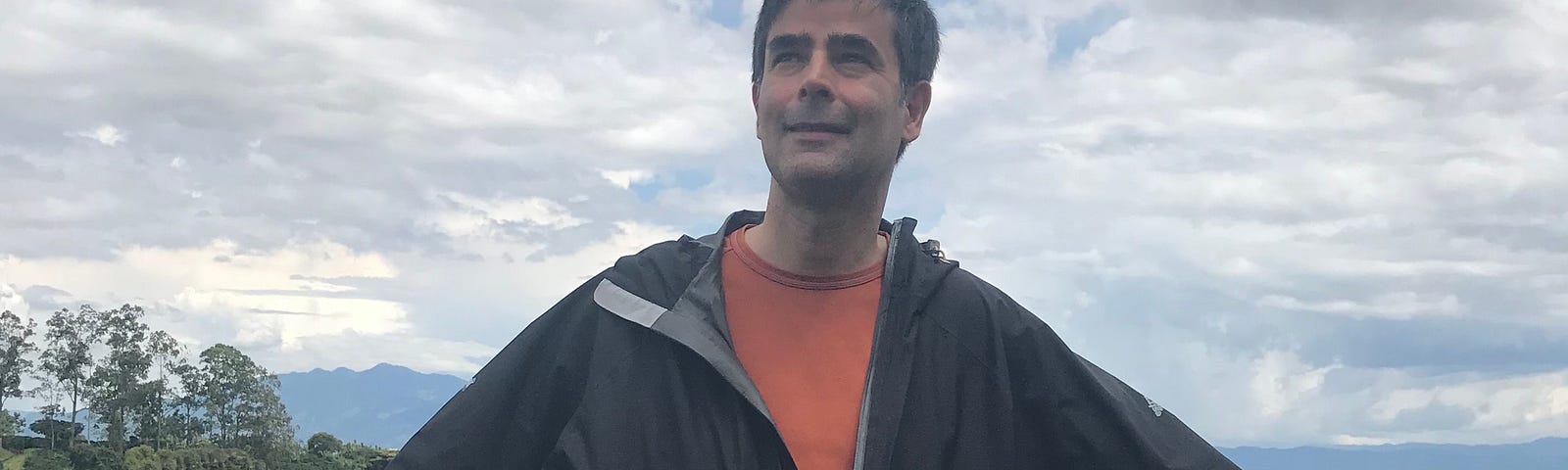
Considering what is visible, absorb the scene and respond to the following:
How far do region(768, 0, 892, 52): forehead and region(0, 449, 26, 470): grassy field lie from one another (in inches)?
3844

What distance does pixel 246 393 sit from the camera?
3639 inches

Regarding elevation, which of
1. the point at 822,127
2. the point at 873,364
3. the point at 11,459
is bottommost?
the point at 873,364

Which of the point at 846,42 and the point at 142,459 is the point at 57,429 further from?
the point at 846,42

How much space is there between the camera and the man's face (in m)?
4.48

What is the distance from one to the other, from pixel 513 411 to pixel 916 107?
5.63 feet

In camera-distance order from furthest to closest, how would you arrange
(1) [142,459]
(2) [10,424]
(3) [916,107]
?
(2) [10,424]
(1) [142,459]
(3) [916,107]

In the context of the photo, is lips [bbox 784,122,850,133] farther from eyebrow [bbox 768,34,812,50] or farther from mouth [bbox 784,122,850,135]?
eyebrow [bbox 768,34,812,50]

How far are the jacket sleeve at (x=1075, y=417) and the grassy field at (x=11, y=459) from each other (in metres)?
97.8

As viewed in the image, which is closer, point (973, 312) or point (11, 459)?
point (973, 312)

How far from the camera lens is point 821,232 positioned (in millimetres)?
4672

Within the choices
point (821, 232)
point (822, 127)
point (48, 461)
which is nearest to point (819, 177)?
point (822, 127)

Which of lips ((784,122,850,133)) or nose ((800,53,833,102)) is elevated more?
nose ((800,53,833,102))

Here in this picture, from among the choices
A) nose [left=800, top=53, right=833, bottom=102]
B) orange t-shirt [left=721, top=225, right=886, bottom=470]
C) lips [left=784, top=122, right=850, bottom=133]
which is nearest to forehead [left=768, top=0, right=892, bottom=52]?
nose [left=800, top=53, right=833, bottom=102]

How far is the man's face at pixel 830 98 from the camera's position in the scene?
4477mm
